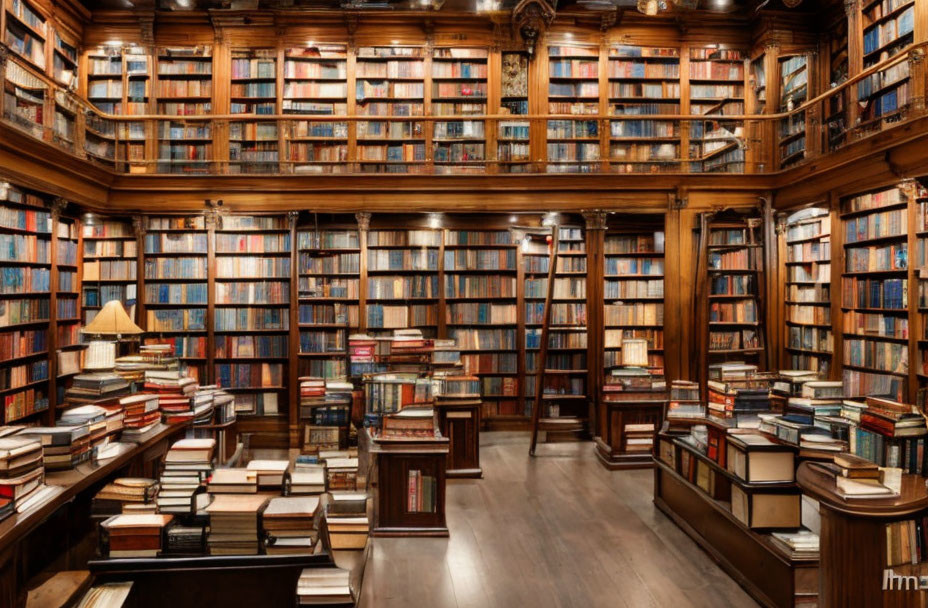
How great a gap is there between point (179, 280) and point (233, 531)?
582 cm

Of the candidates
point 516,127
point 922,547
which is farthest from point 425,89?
point 922,547

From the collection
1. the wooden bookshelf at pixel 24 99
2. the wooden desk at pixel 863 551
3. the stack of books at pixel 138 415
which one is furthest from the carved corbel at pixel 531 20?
the wooden desk at pixel 863 551

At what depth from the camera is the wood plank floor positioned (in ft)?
10.5

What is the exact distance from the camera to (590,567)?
3.57 m

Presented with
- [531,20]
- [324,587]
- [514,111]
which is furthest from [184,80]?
[324,587]

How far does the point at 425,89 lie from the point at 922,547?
6.58 meters

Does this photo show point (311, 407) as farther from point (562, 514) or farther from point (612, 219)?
point (612, 219)

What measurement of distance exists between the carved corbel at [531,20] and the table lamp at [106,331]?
16.9 feet

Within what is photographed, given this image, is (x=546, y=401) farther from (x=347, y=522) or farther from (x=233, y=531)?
(x=233, y=531)

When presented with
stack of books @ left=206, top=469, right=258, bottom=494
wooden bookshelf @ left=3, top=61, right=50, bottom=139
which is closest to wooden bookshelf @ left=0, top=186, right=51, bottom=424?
wooden bookshelf @ left=3, top=61, right=50, bottom=139

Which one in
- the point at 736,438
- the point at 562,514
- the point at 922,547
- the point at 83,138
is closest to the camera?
the point at 922,547

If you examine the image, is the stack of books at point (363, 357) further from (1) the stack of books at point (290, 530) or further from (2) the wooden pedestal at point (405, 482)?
(1) the stack of books at point (290, 530)

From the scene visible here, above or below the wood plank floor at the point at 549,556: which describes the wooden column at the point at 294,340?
above

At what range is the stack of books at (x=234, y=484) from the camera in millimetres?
2189
